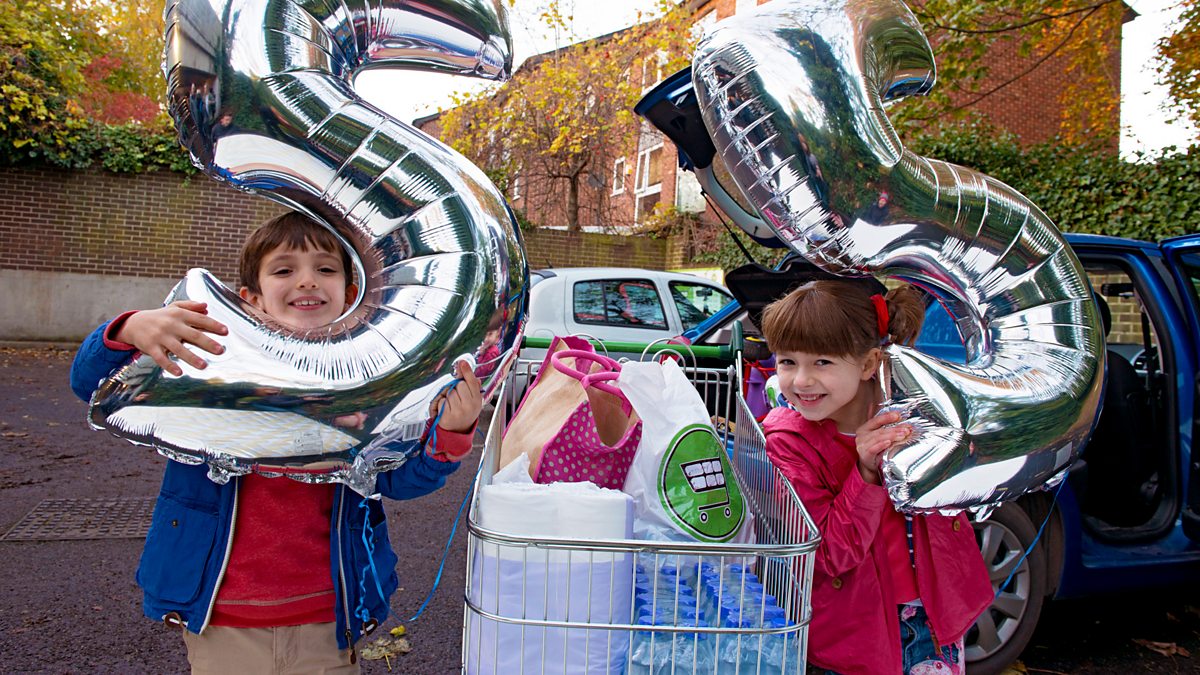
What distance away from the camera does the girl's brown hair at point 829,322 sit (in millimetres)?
1717

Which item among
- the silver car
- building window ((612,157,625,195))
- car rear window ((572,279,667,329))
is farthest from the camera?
building window ((612,157,625,195))

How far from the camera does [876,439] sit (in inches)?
60.4

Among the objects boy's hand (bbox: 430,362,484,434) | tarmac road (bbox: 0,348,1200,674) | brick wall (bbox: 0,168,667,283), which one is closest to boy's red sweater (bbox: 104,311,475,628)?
boy's hand (bbox: 430,362,484,434)

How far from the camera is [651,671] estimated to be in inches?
50.5

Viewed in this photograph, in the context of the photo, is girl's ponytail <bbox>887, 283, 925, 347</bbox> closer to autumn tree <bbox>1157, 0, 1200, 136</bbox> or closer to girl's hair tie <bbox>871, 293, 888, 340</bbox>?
girl's hair tie <bbox>871, 293, 888, 340</bbox>

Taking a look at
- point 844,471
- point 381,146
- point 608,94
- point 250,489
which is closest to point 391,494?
point 250,489

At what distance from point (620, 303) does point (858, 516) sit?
6022mm

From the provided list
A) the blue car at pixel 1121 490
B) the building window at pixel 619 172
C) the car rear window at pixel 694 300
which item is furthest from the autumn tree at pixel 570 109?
the blue car at pixel 1121 490

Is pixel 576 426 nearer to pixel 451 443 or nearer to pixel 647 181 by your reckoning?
pixel 451 443

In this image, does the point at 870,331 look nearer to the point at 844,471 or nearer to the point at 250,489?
the point at 844,471

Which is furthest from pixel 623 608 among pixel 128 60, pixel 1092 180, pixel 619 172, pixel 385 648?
pixel 128 60

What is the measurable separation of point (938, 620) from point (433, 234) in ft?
4.38

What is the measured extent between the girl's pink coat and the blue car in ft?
4.99

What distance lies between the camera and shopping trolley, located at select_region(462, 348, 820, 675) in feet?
4.08
